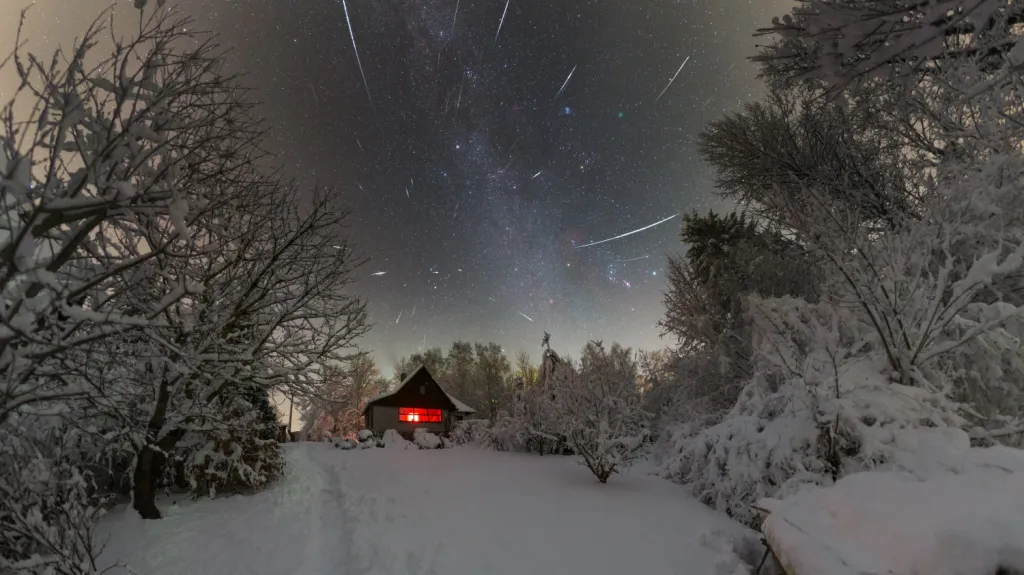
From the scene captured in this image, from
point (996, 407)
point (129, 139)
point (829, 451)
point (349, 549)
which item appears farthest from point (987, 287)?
point (129, 139)

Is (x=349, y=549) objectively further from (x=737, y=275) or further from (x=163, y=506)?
(x=737, y=275)

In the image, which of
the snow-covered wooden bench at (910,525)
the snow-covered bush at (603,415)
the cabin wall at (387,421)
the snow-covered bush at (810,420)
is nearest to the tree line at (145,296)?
the snow-covered wooden bench at (910,525)

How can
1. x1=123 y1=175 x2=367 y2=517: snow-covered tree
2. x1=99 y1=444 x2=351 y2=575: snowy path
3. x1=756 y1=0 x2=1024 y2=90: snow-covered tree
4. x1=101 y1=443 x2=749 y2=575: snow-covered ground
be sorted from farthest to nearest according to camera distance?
x1=123 y1=175 x2=367 y2=517: snow-covered tree, x1=99 y1=444 x2=351 y2=575: snowy path, x1=101 y1=443 x2=749 y2=575: snow-covered ground, x1=756 y1=0 x2=1024 y2=90: snow-covered tree

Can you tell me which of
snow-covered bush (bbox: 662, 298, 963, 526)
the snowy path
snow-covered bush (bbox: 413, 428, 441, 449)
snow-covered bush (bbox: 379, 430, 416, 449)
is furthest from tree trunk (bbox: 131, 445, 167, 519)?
snow-covered bush (bbox: 379, 430, 416, 449)

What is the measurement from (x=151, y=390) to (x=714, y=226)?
51.3ft

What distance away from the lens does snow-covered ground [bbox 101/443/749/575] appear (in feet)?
16.3

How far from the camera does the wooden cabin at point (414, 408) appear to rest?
113 feet

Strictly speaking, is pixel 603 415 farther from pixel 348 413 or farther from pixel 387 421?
pixel 348 413

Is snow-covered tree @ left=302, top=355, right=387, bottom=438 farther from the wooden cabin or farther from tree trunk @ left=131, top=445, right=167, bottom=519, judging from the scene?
tree trunk @ left=131, top=445, right=167, bottom=519

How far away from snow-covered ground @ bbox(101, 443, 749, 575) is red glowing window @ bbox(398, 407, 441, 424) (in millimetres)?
25930

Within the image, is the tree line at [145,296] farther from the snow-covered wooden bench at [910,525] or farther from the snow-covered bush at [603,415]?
the snow-covered bush at [603,415]

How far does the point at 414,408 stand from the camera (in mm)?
35250

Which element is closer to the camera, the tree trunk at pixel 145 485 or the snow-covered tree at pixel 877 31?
the snow-covered tree at pixel 877 31

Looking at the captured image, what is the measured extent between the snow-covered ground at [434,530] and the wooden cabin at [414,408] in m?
25.7
